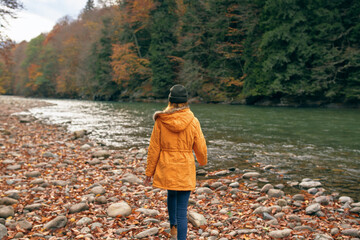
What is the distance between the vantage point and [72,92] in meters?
64.5

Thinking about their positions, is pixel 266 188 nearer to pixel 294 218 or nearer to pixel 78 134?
pixel 294 218

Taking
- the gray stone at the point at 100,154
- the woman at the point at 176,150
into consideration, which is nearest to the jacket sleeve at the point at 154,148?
the woman at the point at 176,150

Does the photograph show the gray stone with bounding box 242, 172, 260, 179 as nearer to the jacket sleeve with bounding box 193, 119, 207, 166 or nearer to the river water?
the river water

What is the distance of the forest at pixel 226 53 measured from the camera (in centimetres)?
2552

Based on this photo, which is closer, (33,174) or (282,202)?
(282,202)

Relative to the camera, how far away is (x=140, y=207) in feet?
15.1

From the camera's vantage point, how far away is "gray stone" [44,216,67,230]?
3793mm

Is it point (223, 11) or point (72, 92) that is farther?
point (72, 92)

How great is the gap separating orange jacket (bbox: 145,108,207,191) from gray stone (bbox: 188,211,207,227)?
1023 mm

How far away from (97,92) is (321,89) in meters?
41.8

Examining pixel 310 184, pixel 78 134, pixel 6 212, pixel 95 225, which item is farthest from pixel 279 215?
pixel 78 134

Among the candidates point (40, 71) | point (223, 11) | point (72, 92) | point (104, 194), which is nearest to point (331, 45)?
point (223, 11)

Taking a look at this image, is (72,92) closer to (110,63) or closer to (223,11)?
(110,63)

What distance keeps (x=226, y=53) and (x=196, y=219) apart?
1282 inches
